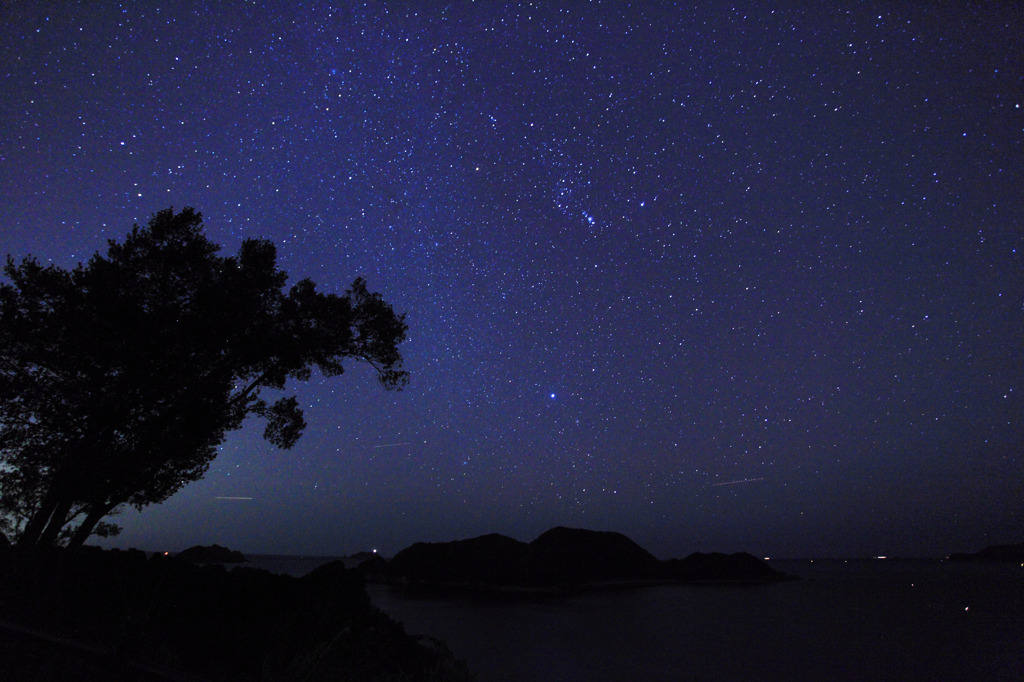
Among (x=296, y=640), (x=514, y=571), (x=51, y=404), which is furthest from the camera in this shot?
(x=514, y=571)

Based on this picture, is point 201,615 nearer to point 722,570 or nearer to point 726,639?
point 726,639

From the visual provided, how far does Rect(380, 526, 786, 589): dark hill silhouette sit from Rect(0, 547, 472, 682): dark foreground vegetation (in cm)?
13964

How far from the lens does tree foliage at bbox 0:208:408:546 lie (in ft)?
34.8

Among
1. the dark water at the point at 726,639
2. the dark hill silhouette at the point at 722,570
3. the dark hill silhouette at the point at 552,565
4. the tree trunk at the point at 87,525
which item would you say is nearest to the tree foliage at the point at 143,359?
the tree trunk at the point at 87,525

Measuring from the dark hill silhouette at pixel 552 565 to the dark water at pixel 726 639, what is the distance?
38382mm

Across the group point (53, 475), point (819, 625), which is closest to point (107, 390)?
point (53, 475)

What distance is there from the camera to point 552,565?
14938 cm

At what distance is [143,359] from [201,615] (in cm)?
519

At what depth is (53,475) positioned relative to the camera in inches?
412

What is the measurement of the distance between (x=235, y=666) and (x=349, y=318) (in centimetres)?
778

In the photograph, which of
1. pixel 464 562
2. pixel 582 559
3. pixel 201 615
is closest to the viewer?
pixel 201 615

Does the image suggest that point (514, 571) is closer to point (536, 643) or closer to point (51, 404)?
point (536, 643)

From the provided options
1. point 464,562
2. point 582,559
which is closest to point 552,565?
point 582,559

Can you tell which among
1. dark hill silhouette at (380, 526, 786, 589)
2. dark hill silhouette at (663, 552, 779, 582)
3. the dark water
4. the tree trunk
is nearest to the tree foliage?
the tree trunk
